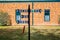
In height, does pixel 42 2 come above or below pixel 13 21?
above

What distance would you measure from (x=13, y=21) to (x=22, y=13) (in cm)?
224

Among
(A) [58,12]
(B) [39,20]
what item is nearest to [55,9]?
(A) [58,12]

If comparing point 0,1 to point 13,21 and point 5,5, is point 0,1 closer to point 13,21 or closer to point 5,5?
point 5,5

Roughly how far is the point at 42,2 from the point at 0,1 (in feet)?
25.4

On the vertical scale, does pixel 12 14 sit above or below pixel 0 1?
below

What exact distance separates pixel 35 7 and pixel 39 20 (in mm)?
2485

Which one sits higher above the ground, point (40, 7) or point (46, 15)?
point (40, 7)

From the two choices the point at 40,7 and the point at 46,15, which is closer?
the point at 40,7

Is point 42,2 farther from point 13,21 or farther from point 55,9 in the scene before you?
point 13,21

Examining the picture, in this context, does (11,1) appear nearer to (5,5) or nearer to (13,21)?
(5,5)

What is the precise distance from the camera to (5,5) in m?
37.1

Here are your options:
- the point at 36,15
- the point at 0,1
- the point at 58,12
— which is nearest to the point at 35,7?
the point at 36,15

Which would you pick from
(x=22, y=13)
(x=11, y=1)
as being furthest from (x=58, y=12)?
(x=11, y=1)

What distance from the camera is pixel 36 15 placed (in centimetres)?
3712
